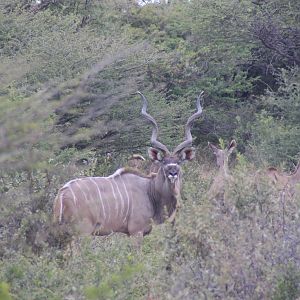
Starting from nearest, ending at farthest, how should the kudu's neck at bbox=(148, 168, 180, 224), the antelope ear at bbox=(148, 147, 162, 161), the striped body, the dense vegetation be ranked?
the dense vegetation < the striped body < the kudu's neck at bbox=(148, 168, 180, 224) < the antelope ear at bbox=(148, 147, 162, 161)

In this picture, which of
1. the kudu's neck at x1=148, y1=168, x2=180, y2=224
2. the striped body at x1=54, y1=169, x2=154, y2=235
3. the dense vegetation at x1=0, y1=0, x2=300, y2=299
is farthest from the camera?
the kudu's neck at x1=148, y1=168, x2=180, y2=224

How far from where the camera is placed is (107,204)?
6.16 meters

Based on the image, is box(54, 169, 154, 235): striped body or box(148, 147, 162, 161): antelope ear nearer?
box(54, 169, 154, 235): striped body

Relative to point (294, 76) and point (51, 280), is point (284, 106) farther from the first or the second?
point (51, 280)

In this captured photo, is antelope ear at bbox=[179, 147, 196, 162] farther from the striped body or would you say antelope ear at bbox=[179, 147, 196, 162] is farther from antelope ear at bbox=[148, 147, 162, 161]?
the striped body

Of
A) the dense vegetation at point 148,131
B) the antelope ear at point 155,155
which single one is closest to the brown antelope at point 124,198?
the antelope ear at point 155,155

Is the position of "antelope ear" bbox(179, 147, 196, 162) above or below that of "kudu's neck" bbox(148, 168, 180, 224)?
above

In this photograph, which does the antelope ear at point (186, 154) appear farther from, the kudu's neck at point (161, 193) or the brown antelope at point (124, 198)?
the kudu's neck at point (161, 193)

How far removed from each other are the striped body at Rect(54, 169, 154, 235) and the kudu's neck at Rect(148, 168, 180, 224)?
0.06 m

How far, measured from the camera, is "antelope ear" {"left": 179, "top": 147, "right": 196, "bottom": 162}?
6.79 meters

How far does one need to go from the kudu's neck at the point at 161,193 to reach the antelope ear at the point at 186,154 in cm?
19

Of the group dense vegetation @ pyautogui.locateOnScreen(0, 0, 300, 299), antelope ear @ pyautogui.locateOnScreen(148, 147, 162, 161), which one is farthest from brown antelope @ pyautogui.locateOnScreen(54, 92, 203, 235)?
dense vegetation @ pyautogui.locateOnScreen(0, 0, 300, 299)

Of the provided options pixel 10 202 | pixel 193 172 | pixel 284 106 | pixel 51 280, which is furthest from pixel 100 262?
pixel 284 106

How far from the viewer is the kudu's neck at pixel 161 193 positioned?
6.61m
